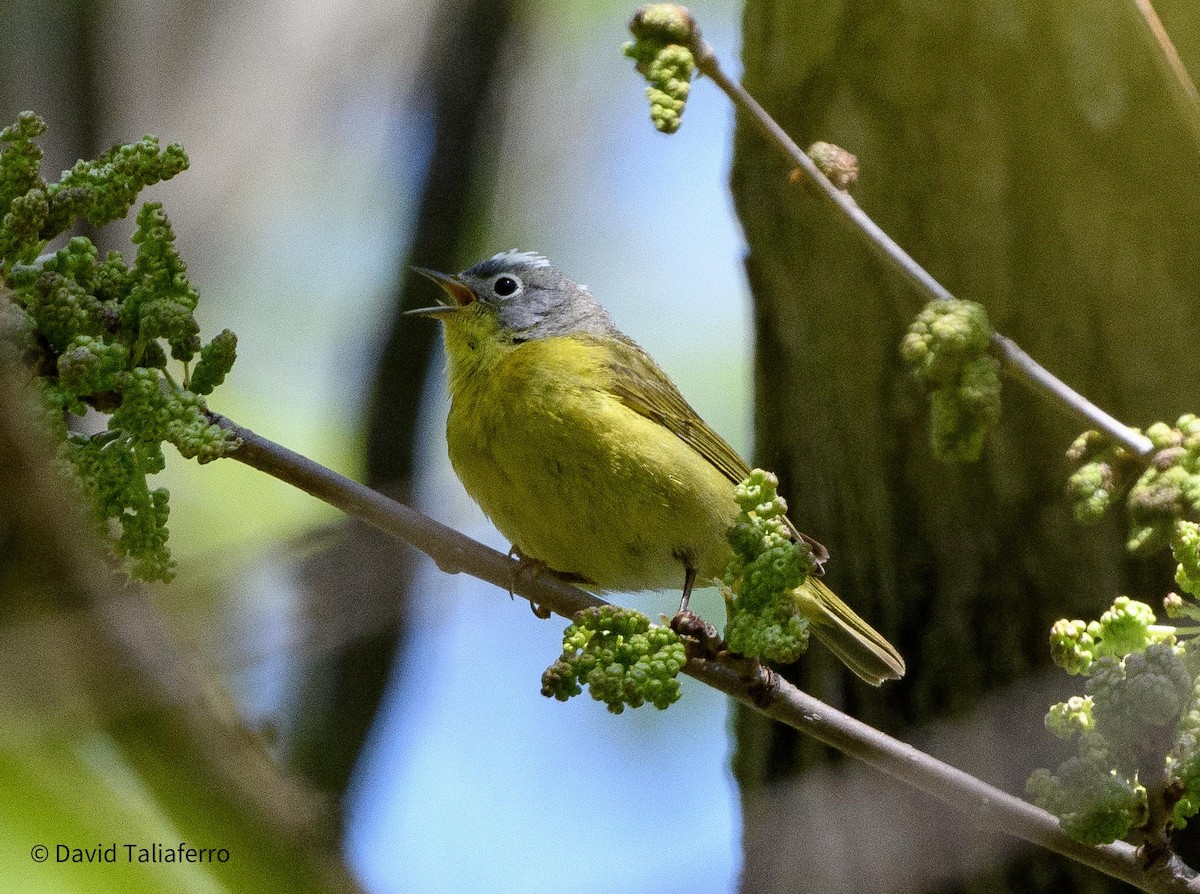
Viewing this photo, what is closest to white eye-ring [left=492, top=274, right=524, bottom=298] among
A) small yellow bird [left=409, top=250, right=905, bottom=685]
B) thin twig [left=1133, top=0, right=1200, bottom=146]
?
small yellow bird [left=409, top=250, right=905, bottom=685]

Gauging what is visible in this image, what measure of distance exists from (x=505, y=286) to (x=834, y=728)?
10.2 ft

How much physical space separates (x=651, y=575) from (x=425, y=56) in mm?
2850

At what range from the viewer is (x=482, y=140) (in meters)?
5.39

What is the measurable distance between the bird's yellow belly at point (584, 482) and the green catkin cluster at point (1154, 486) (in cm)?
212

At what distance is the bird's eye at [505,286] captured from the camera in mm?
4701

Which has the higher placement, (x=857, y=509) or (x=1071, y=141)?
(x=1071, y=141)

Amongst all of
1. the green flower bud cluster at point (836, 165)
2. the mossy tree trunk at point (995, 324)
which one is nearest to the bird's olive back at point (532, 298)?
the mossy tree trunk at point (995, 324)

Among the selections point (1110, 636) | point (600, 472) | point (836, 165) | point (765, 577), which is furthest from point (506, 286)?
point (1110, 636)

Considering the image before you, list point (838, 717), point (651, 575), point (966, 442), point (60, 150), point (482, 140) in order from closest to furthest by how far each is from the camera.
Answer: point (966, 442) → point (838, 717) → point (651, 575) → point (60, 150) → point (482, 140)

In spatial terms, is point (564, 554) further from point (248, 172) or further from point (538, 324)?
point (248, 172)

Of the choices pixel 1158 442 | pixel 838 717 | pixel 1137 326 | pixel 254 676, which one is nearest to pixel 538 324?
pixel 254 676

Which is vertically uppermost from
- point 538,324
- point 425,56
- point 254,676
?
point 425,56

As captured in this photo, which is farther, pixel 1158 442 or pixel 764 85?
pixel 764 85

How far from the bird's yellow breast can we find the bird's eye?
2.48ft
